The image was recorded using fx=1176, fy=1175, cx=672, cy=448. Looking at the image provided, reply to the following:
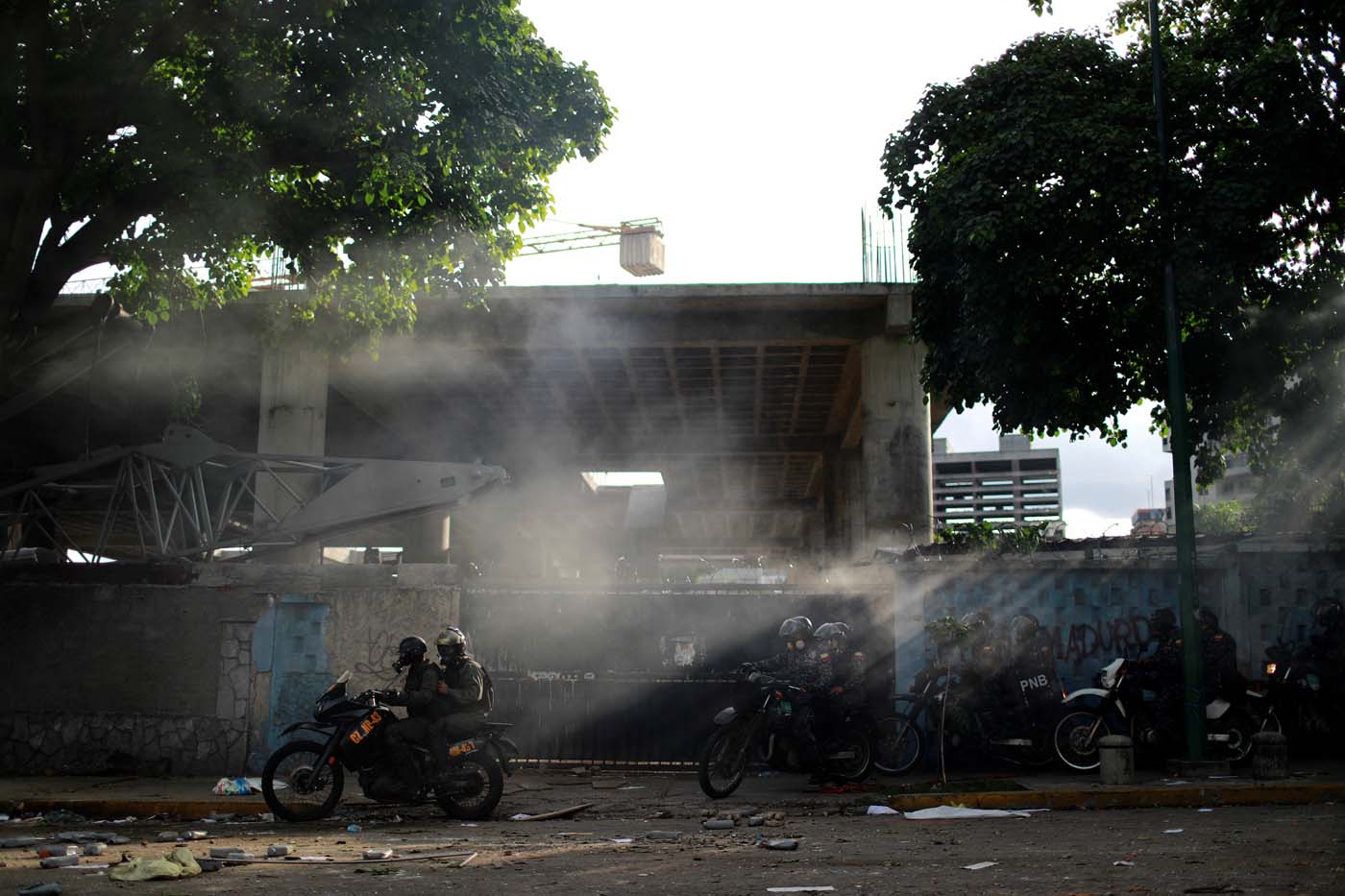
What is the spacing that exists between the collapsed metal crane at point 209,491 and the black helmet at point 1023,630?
22.1 ft

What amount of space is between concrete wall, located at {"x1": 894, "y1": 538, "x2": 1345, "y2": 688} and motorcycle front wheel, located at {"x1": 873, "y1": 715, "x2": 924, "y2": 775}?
4.18 ft

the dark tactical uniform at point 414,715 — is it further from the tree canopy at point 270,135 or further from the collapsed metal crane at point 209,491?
the tree canopy at point 270,135

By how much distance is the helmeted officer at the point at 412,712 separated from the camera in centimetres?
1015

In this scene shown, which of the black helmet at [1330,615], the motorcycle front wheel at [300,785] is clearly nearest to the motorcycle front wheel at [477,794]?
the motorcycle front wheel at [300,785]

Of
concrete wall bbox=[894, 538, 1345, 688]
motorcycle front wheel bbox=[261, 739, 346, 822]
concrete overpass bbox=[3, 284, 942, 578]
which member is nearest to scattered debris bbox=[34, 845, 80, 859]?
motorcycle front wheel bbox=[261, 739, 346, 822]

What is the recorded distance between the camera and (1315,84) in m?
14.3

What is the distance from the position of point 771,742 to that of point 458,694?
332 centimetres

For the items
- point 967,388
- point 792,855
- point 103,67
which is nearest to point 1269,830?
point 792,855

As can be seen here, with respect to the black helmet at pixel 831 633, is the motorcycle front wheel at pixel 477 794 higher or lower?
lower

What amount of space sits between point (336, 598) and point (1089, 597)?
9.01m

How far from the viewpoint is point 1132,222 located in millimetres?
13398

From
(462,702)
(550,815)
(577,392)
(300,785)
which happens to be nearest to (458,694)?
(462,702)

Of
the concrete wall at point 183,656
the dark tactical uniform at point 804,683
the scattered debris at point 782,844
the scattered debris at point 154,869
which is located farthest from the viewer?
the concrete wall at point 183,656

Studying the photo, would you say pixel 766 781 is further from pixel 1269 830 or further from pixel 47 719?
pixel 47 719
